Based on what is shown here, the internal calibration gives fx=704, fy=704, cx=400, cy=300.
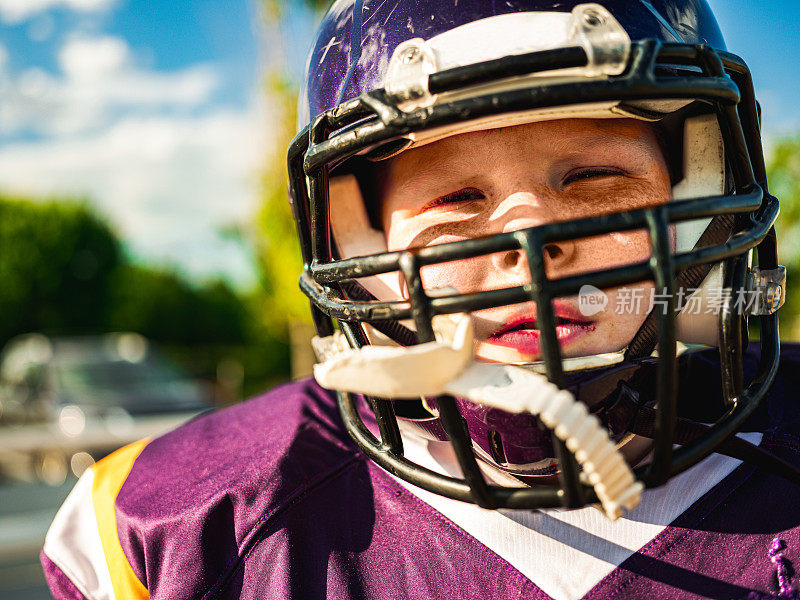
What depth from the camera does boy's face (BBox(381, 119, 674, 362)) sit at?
1.11 meters

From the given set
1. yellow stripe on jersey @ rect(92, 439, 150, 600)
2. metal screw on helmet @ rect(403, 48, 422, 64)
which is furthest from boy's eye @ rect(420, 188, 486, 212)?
yellow stripe on jersey @ rect(92, 439, 150, 600)

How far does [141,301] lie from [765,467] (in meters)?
22.0

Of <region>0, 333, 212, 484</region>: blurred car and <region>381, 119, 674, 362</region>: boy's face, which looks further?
<region>0, 333, 212, 484</region>: blurred car

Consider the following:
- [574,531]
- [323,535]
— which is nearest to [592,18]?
[574,531]

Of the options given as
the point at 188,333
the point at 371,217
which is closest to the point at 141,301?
the point at 188,333

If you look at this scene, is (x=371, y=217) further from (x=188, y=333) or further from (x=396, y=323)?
(x=188, y=333)

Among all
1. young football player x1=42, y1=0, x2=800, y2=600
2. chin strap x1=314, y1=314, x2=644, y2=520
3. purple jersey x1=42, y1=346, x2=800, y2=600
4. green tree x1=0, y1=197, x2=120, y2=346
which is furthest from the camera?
green tree x1=0, y1=197, x2=120, y2=346

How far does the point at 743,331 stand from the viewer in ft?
3.79

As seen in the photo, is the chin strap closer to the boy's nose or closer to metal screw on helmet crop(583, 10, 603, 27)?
the boy's nose

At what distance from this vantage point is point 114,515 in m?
1.24

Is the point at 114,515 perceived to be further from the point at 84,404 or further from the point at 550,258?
the point at 84,404

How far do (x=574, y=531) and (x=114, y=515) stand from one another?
2.58 feet

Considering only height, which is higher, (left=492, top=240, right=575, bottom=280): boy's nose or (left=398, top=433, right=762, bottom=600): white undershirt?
(left=492, top=240, right=575, bottom=280): boy's nose

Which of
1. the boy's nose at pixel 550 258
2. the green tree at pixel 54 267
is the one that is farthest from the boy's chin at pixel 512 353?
the green tree at pixel 54 267
